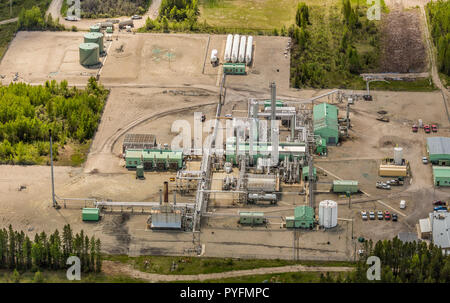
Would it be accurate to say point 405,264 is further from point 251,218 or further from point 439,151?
point 439,151

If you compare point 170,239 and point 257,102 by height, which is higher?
point 257,102

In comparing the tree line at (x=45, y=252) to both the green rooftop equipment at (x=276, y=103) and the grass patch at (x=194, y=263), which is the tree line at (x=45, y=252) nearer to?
the grass patch at (x=194, y=263)

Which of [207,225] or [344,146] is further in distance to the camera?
[344,146]

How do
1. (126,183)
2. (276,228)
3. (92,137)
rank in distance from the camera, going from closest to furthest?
(276,228) < (126,183) < (92,137)

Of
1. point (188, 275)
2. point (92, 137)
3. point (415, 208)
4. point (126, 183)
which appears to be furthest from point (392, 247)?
point (92, 137)

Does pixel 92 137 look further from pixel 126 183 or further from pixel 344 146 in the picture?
pixel 344 146

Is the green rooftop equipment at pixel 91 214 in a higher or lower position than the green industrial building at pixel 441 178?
lower

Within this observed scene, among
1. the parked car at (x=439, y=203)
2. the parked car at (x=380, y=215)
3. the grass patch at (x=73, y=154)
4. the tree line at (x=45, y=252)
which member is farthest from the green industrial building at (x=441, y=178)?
the grass patch at (x=73, y=154)
